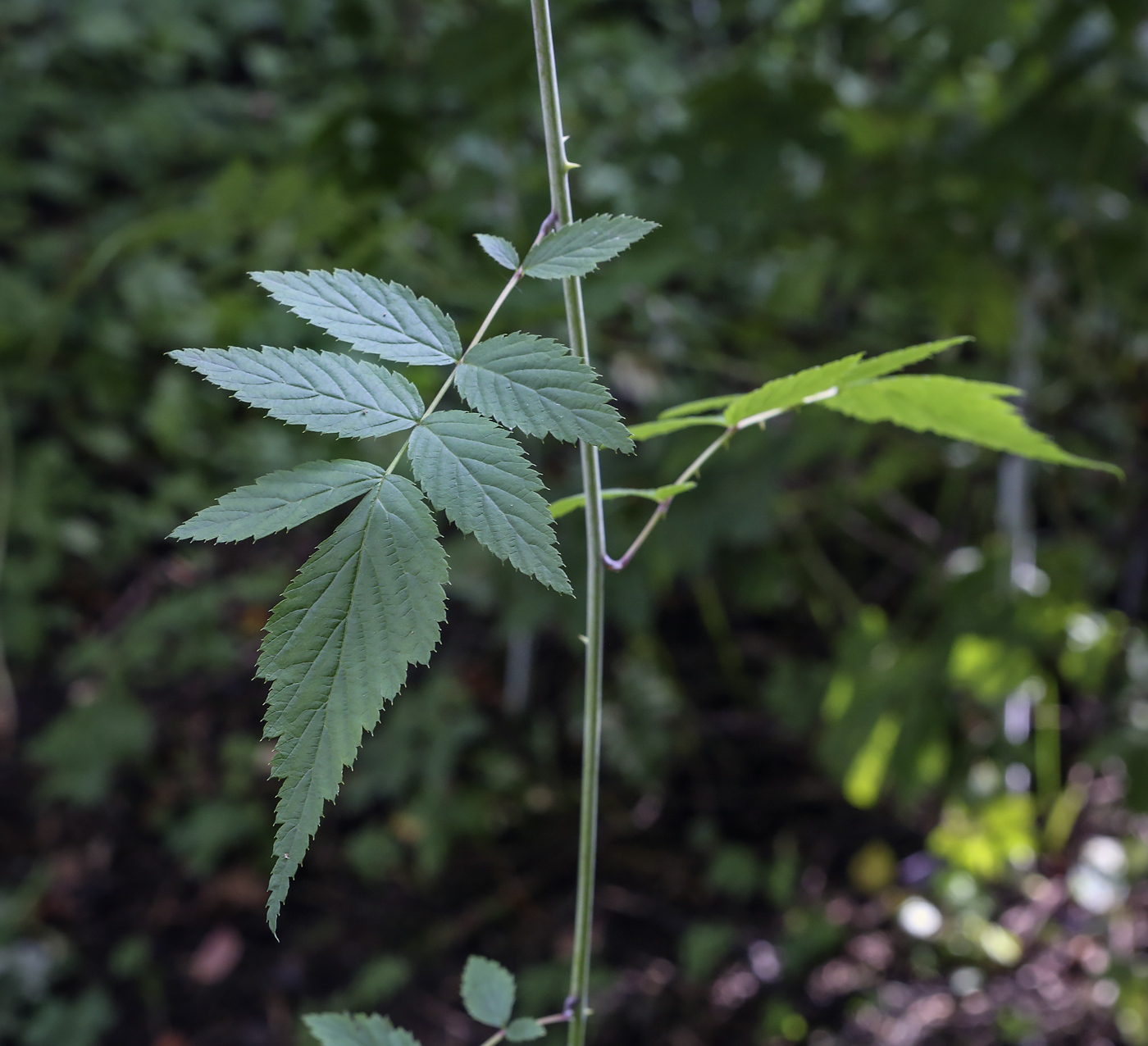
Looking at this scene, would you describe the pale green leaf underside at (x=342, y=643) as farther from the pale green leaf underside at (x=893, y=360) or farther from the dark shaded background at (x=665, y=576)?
the dark shaded background at (x=665, y=576)

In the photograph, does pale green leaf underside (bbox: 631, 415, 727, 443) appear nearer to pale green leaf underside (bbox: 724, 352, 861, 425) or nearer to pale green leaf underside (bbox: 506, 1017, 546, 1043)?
pale green leaf underside (bbox: 724, 352, 861, 425)

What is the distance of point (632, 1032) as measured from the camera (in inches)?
73.9

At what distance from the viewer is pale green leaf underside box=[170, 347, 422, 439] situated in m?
0.35

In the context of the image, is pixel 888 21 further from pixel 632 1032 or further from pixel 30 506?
pixel 30 506

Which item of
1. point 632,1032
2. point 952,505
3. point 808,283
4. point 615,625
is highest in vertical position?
point 808,283

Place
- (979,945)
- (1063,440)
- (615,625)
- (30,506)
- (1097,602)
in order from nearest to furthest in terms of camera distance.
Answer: (1063,440) → (979,945) → (1097,602) → (615,625) → (30,506)

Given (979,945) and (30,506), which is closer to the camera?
(979,945)

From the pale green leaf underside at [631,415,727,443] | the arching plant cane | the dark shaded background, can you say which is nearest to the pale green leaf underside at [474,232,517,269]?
the arching plant cane

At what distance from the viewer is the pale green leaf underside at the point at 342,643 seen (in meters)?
0.32

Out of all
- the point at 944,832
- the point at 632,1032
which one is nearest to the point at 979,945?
the point at 944,832

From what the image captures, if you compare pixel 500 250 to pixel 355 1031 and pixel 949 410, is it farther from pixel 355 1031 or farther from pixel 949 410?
pixel 355 1031

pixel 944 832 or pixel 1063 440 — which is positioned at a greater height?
pixel 1063 440

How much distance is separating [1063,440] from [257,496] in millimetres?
1679

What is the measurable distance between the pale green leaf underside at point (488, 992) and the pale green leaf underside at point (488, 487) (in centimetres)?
25
